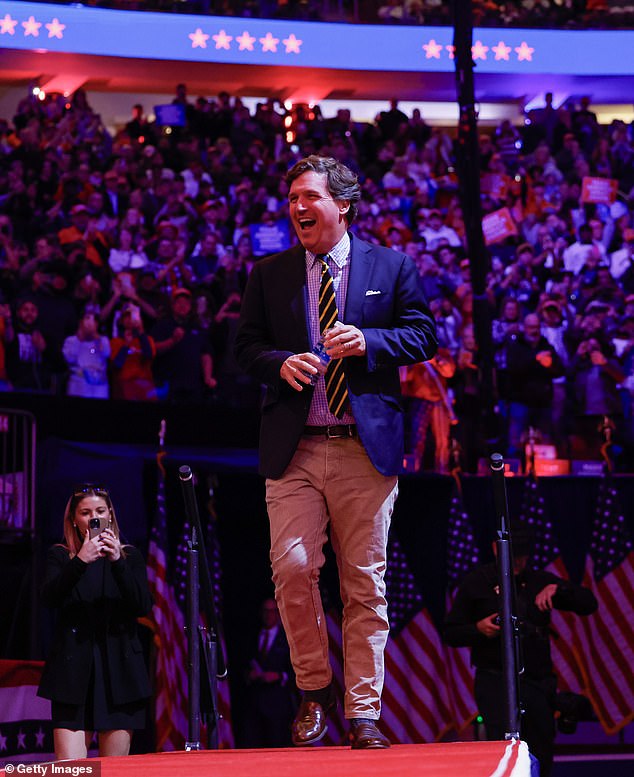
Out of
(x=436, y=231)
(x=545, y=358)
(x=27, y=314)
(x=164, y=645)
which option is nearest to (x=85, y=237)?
(x=27, y=314)

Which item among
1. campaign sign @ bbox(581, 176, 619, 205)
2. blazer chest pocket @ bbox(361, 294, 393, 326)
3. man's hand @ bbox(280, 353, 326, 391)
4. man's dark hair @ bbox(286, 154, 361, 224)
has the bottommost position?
man's hand @ bbox(280, 353, 326, 391)

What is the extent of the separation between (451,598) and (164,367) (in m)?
2.88

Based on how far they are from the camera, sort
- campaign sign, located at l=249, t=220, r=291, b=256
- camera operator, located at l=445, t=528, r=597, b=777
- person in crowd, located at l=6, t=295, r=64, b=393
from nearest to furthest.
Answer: camera operator, located at l=445, t=528, r=597, b=777
person in crowd, located at l=6, t=295, r=64, b=393
campaign sign, located at l=249, t=220, r=291, b=256

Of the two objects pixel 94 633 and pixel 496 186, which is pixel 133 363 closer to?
pixel 94 633

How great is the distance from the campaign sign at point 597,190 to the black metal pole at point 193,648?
1127 cm

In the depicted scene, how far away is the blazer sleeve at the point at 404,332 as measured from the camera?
411 cm

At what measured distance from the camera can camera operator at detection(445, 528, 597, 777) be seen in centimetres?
695

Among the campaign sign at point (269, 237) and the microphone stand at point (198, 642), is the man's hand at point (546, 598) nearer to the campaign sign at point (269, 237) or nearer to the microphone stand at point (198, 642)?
→ the microphone stand at point (198, 642)

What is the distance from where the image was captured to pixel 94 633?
577cm

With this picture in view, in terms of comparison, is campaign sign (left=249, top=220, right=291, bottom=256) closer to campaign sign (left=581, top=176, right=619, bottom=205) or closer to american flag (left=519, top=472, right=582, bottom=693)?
campaign sign (left=581, top=176, right=619, bottom=205)

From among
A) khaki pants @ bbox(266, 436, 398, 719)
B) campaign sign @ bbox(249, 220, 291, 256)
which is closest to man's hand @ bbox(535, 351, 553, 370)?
campaign sign @ bbox(249, 220, 291, 256)

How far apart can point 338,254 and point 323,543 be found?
95cm

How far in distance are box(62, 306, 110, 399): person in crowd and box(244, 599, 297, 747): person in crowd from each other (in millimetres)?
2115

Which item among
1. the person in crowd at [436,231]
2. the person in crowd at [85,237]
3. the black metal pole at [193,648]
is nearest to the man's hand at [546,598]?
the black metal pole at [193,648]
